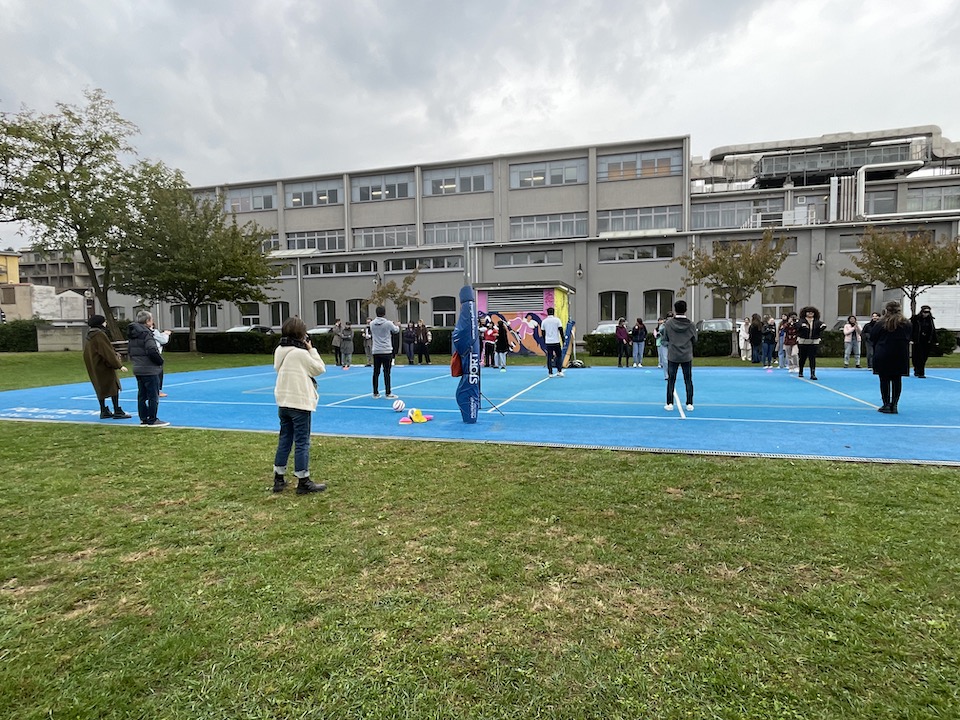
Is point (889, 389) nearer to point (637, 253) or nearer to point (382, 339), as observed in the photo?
point (382, 339)

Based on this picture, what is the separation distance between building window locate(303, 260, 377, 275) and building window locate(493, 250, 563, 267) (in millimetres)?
9455

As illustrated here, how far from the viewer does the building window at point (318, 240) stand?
144ft

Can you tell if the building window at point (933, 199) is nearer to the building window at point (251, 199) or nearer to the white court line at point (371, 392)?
the white court line at point (371, 392)

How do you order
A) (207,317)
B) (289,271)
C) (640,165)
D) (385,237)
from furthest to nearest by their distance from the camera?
(207,317)
(385,237)
(289,271)
(640,165)

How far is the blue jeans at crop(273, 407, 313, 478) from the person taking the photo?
5164 millimetres

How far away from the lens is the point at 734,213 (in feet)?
124

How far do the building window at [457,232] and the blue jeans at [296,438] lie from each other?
118 feet

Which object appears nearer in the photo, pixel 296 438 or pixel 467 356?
pixel 296 438

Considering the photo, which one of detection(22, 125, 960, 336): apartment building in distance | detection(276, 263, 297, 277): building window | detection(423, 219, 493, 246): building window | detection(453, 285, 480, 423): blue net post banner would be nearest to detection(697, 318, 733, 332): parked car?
detection(22, 125, 960, 336): apartment building in distance

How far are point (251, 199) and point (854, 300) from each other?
44.9m

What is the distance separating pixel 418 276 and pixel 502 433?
32436 millimetres

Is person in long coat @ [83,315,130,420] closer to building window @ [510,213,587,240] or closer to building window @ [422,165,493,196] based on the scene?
building window @ [510,213,587,240]

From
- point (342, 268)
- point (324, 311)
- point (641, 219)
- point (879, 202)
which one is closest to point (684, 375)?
point (641, 219)

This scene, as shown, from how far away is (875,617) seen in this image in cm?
281
